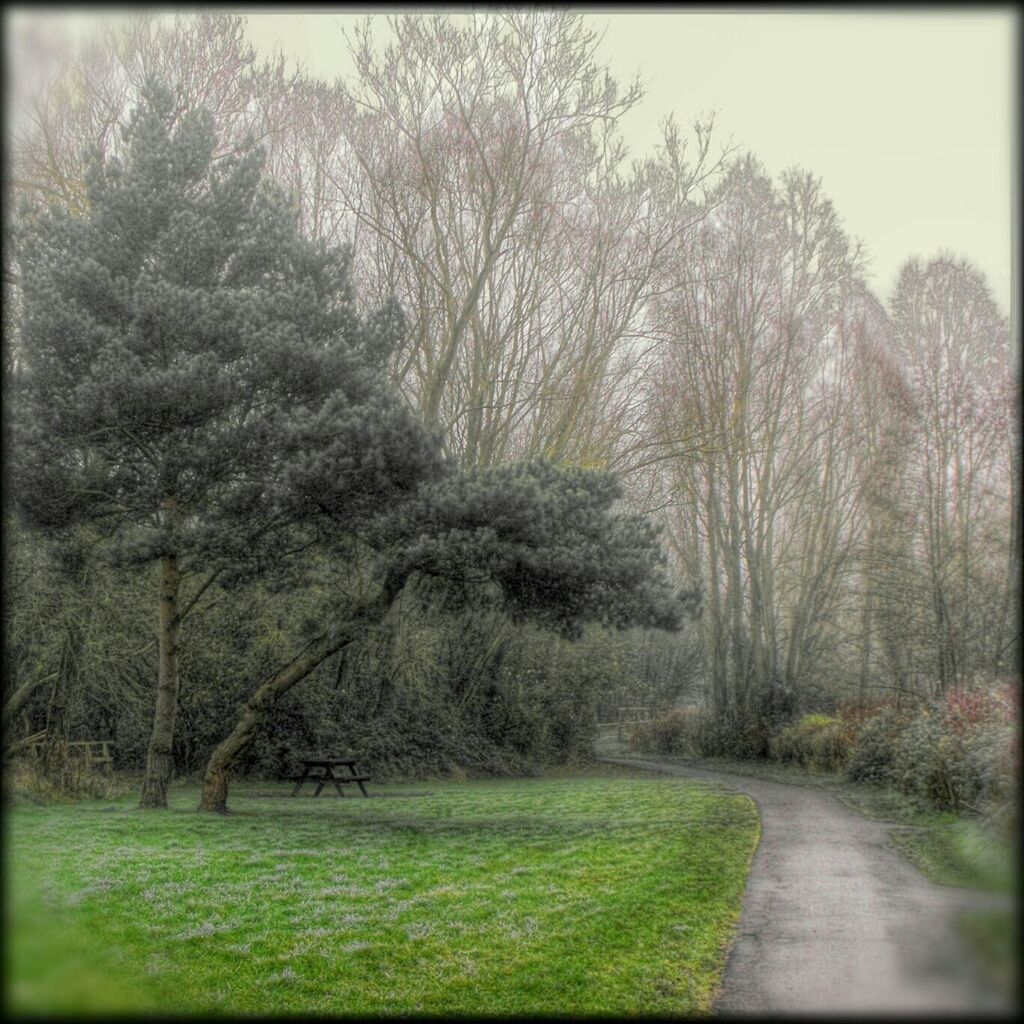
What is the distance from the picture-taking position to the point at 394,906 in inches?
333

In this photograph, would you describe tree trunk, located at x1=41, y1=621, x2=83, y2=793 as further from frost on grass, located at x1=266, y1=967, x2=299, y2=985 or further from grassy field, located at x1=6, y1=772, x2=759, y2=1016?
frost on grass, located at x1=266, y1=967, x2=299, y2=985

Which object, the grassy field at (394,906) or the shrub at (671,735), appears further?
the shrub at (671,735)

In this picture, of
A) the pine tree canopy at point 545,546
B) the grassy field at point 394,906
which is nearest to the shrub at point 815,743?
the grassy field at point 394,906

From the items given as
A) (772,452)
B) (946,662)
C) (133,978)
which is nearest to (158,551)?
(133,978)

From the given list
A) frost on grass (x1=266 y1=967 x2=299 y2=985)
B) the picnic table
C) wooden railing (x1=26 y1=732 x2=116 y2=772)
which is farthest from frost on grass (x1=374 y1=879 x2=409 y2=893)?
the picnic table

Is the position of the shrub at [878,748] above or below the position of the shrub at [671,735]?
above

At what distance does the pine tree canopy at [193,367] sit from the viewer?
10.9 metres

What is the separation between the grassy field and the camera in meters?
6.42

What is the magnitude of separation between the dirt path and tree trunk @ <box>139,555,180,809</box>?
844 cm

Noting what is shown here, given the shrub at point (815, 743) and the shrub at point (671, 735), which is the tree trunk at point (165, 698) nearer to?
the shrub at point (815, 743)

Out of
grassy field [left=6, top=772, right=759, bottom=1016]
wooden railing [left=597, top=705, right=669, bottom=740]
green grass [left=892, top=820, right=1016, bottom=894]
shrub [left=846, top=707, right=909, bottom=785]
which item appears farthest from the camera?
wooden railing [left=597, top=705, right=669, bottom=740]

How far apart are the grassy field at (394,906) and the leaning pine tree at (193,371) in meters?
3.63

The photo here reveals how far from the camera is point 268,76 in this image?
60.7 ft

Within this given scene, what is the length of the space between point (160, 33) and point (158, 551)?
10.8 m
